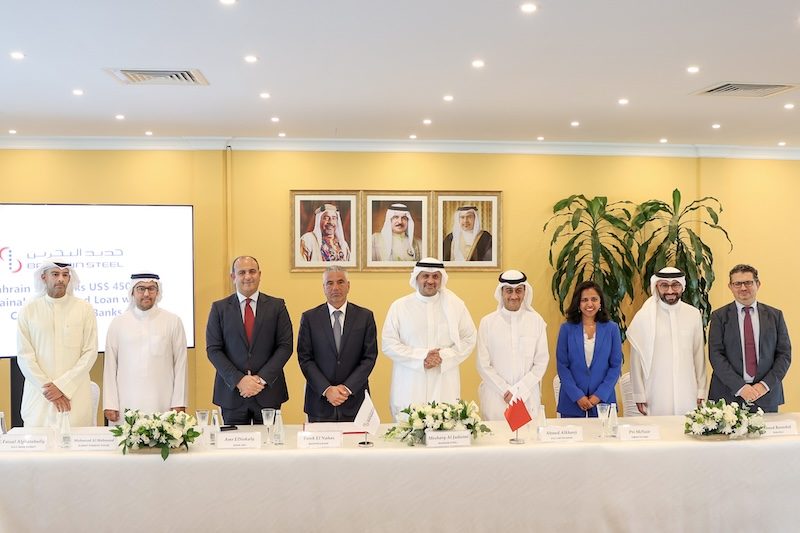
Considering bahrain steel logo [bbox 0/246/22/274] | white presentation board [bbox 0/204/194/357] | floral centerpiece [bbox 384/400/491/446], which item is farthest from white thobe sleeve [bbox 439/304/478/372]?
bahrain steel logo [bbox 0/246/22/274]

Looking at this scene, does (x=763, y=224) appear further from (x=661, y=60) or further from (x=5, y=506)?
(x=5, y=506)

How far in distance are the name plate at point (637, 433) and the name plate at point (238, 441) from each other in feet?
5.35

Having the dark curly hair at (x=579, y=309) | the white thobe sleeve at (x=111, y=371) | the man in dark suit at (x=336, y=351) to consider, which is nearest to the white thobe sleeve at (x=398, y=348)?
the man in dark suit at (x=336, y=351)

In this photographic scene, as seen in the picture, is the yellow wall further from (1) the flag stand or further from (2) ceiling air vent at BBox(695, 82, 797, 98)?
(1) the flag stand

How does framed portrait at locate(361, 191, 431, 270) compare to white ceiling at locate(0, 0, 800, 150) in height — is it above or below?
below

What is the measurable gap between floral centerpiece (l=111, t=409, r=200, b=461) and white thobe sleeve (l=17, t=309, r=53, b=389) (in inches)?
64.8

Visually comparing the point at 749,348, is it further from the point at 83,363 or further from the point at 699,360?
the point at 83,363

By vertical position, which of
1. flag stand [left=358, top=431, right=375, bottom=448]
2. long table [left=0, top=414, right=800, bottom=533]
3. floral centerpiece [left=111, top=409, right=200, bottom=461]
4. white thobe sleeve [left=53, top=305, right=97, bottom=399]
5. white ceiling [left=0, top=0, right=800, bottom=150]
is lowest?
long table [left=0, top=414, right=800, bottom=533]

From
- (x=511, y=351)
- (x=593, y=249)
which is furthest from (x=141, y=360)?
(x=593, y=249)

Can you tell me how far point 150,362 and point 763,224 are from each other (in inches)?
235

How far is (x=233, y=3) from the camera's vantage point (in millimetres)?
3500

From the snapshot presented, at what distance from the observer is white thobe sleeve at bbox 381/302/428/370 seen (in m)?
4.65

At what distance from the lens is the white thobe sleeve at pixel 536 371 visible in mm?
4719

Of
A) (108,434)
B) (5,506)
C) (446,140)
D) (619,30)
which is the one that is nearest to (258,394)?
(108,434)
